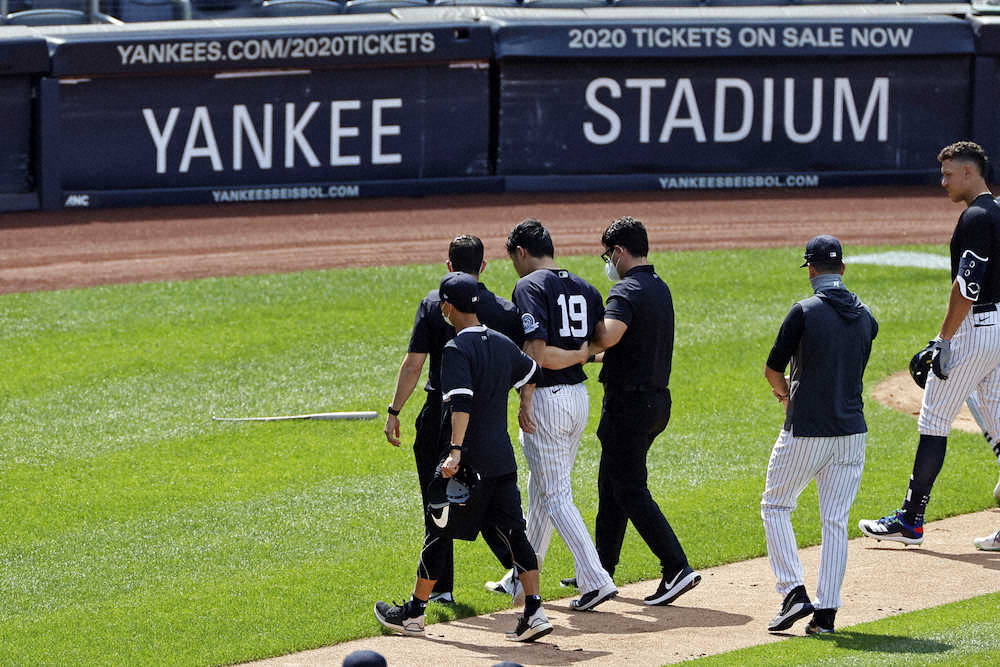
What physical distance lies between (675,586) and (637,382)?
3.45 feet

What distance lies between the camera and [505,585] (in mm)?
7680

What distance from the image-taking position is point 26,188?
17250mm

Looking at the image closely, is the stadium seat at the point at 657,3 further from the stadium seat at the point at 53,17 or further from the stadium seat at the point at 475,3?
the stadium seat at the point at 53,17

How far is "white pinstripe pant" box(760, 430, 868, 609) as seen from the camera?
22.0 ft

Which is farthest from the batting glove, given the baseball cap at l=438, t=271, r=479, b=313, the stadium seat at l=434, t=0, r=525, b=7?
the stadium seat at l=434, t=0, r=525, b=7

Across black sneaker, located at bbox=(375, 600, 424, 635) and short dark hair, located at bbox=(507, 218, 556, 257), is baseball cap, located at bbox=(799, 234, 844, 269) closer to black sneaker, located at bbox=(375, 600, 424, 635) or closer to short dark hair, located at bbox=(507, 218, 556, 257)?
short dark hair, located at bbox=(507, 218, 556, 257)

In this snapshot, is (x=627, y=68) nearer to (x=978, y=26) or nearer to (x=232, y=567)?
(x=978, y=26)

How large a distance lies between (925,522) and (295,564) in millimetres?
3791

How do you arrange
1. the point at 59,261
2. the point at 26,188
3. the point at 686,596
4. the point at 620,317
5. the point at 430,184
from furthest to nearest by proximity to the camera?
the point at 430,184 → the point at 26,188 → the point at 59,261 → the point at 686,596 → the point at 620,317

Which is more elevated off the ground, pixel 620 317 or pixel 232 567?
pixel 620 317

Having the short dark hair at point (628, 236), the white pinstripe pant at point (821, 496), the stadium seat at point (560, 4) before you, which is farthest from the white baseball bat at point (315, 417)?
the stadium seat at point (560, 4)

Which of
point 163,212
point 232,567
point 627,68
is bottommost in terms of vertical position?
point 232,567

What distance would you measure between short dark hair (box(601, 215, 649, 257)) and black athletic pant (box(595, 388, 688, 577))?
713mm

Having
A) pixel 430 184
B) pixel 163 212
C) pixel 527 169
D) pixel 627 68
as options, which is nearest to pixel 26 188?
pixel 163 212
